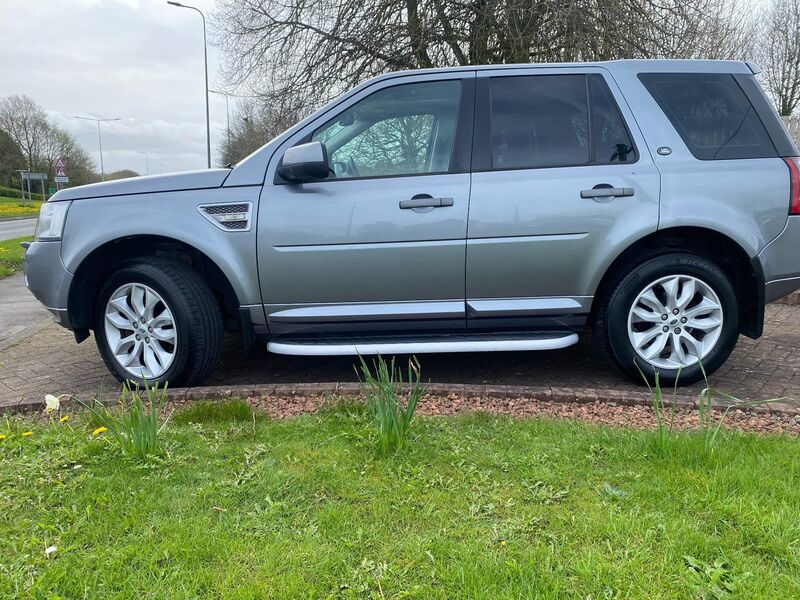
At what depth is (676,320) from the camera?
344 cm

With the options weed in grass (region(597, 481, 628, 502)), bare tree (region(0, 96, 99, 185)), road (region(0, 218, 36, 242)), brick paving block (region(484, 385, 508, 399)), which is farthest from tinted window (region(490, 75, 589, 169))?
bare tree (region(0, 96, 99, 185))

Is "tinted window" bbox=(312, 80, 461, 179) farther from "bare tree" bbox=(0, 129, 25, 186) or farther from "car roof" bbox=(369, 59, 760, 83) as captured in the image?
"bare tree" bbox=(0, 129, 25, 186)

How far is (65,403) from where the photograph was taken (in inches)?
127

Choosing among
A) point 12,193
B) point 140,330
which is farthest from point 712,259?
point 12,193

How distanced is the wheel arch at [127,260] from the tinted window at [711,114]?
2.91 m

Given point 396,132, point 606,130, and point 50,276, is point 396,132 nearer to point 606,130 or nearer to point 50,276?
point 606,130

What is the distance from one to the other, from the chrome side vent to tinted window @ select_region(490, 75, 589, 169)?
1506mm

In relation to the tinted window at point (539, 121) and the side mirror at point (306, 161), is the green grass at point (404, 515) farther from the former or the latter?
the tinted window at point (539, 121)

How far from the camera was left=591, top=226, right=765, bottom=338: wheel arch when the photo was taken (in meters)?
3.40

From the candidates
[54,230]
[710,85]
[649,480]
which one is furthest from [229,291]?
[710,85]

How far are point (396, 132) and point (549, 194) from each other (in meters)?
1.04

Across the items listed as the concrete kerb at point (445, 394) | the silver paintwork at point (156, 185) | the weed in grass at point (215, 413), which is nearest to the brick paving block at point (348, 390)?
the concrete kerb at point (445, 394)

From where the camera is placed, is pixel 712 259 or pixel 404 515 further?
pixel 712 259

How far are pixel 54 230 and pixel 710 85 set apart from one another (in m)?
4.13
